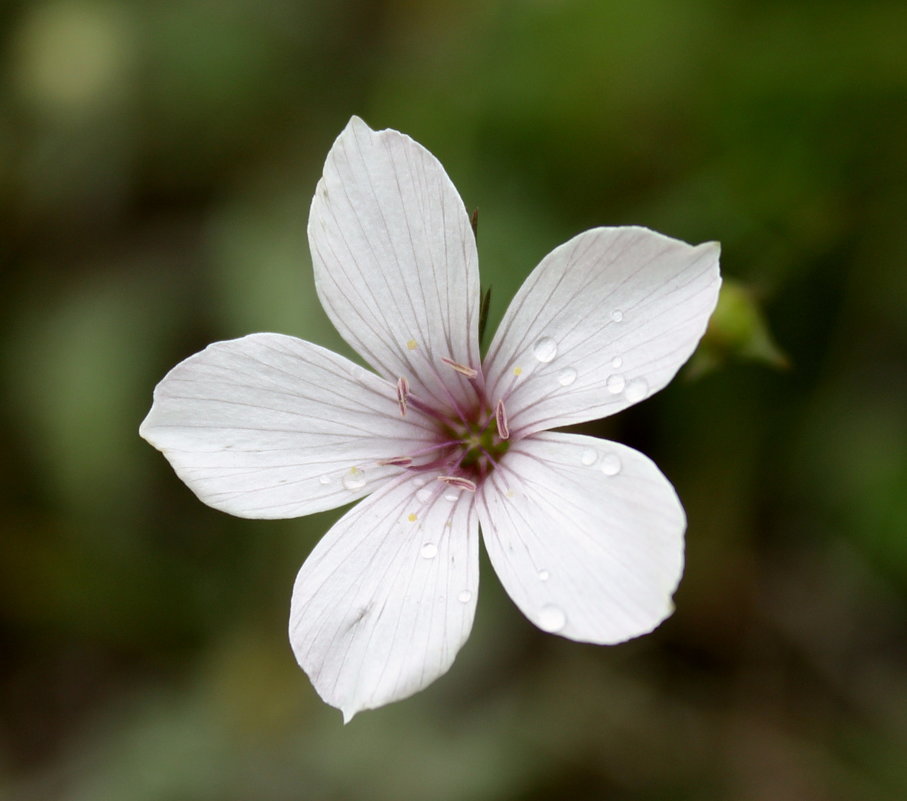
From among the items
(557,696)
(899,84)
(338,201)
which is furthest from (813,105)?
(557,696)

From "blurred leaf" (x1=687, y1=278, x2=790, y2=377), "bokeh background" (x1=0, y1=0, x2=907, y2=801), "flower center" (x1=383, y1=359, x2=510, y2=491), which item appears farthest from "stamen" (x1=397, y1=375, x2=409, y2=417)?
"bokeh background" (x1=0, y1=0, x2=907, y2=801)

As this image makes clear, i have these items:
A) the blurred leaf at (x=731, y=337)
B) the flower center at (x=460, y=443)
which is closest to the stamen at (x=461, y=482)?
the flower center at (x=460, y=443)

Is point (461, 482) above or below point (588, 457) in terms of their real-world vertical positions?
below

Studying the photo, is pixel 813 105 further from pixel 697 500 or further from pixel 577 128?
pixel 697 500

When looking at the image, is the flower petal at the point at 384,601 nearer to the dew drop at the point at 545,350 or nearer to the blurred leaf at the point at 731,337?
the dew drop at the point at 545,350

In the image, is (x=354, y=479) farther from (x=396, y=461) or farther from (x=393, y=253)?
(x=393, y=253)

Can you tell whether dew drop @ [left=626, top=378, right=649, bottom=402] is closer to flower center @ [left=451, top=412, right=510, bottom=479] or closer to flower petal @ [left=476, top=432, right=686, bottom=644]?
flower petal @ [left=476, top=432, right=686, bottom=644]

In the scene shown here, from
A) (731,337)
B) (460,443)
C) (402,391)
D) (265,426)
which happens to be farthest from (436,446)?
(731,337)
